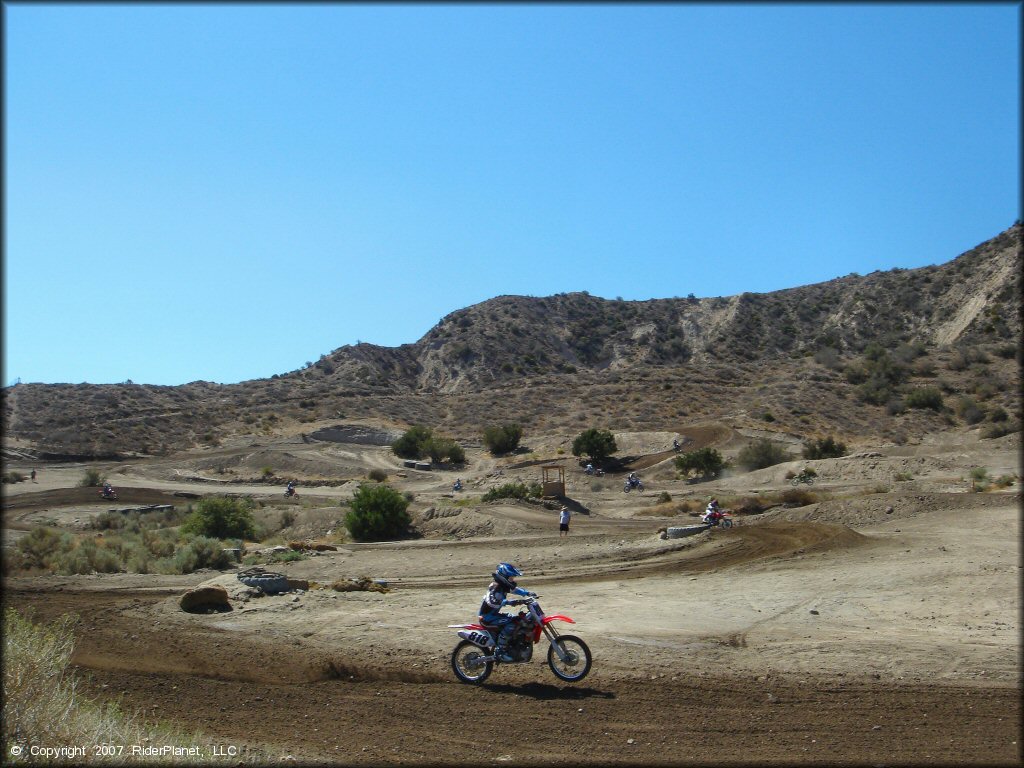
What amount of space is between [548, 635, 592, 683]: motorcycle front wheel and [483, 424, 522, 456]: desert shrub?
69516mm

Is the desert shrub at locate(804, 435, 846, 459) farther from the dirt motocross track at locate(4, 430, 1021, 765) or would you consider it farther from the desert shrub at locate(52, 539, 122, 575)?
the desert shrub at locate(52, 539, 122, 575)

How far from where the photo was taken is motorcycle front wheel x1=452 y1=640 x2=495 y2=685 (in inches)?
514

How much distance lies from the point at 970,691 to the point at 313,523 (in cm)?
3657

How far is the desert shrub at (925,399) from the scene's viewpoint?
7862 centimetres

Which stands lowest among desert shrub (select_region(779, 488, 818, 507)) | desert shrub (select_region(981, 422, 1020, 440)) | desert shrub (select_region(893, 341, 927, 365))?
desert shrub (select_region(779, 488, 818, 507))

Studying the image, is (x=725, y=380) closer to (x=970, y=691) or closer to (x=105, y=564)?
(x=105, y=564)

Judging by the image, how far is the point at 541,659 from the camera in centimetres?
1452

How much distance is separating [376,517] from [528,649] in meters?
27.3

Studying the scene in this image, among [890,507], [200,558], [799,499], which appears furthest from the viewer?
[799,499]

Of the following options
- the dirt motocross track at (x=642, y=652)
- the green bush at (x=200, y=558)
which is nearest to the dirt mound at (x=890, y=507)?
the dirt motocross track at (x=642, y=652)

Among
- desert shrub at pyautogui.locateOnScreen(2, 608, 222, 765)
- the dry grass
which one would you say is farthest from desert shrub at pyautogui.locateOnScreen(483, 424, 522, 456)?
the dry grass

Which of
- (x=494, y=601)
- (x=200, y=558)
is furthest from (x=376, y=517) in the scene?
(x=494, y=601)

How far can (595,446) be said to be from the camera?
7019cm

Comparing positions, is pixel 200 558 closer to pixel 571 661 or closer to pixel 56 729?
pixel 571 661
